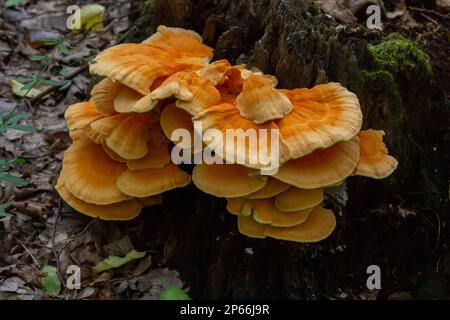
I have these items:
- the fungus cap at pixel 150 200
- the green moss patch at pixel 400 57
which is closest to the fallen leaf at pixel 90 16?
the fungus cap at pixel 150 200

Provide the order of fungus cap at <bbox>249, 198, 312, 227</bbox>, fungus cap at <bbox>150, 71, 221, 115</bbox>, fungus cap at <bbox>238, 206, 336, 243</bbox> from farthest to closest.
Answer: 1. fungus cap at <bbox>238, 206, 336, 243</bbox>
2. fungus cap at <bbox>249, 198, 312, 227</bbox>
3. fungus cap at <bbox>150, 71, 221, 115</bbox>

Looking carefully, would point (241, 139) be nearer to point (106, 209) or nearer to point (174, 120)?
point (174, 120)

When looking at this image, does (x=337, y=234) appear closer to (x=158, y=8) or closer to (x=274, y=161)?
(x=274, y=161)

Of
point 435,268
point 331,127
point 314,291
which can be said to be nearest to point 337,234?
point 314,291

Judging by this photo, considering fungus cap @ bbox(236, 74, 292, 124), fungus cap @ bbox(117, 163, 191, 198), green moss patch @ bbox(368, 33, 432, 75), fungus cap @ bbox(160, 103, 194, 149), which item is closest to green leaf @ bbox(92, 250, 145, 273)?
fungus cap @ bbox(117, 163, 191, 198)

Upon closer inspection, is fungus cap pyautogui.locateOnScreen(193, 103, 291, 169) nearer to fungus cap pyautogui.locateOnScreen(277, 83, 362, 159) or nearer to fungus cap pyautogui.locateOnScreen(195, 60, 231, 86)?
fungus cap pyautogui.locateOnScreen(277, 83, 362, 159)
